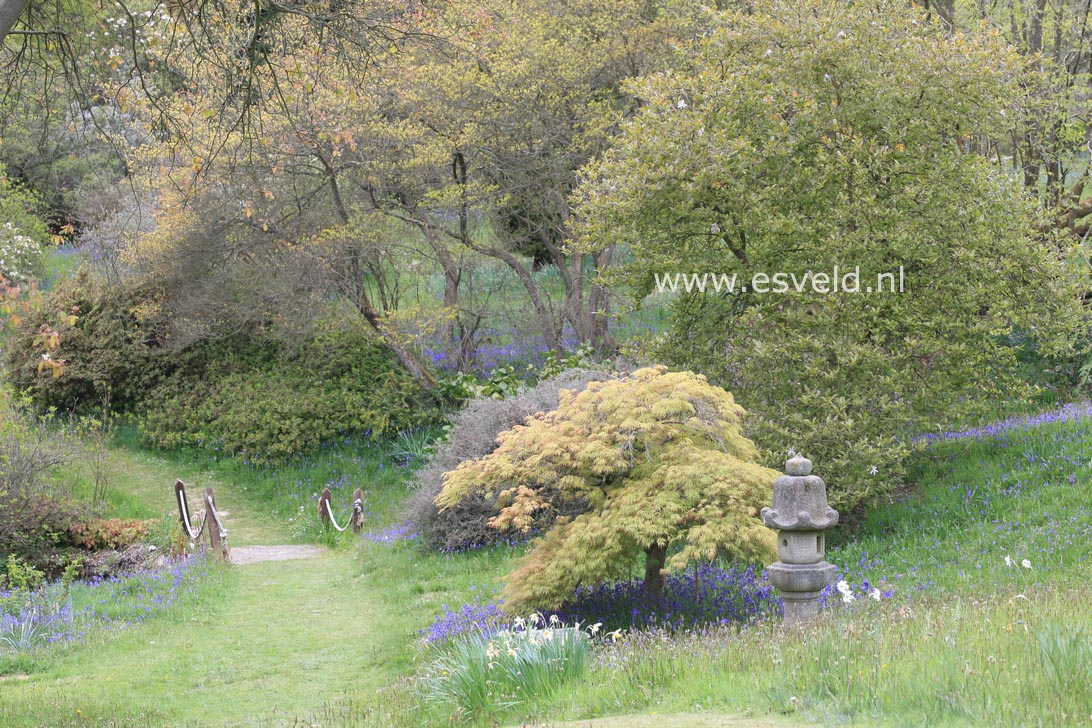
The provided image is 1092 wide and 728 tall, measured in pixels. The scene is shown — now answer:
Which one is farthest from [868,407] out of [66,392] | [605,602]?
[66,392]

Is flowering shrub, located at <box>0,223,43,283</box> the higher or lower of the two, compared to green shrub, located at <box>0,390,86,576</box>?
higher

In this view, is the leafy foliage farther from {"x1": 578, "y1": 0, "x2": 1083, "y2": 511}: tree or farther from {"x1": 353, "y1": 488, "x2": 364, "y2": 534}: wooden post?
{"x1": 353, "y1": 488, "x2": 364, "y2": 534}: wooden post

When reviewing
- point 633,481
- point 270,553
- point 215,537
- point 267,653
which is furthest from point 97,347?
point 633,481

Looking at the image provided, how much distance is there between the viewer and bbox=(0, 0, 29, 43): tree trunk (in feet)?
20.1

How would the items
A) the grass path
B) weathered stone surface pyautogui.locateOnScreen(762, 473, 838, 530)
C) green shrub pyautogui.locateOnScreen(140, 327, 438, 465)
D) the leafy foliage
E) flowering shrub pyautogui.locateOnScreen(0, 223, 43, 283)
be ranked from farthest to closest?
green shrub pyautogui.locateOnScreen(140, 327, 438, 465), flowering shrub pyautogui.locateOnScreen(0, 223, 43, 283), the leafy foliage, the grass path, weathered stone surface pyautogui.locateOnScreen(762, 473, 838, 530)

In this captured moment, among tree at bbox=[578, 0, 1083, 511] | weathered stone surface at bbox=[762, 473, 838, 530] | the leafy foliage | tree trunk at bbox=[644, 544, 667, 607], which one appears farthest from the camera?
the leafy foliage

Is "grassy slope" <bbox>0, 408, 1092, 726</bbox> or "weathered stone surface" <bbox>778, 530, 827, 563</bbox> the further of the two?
"weathered stone surface" <bbox>778, 530, 827, 563</bbox>

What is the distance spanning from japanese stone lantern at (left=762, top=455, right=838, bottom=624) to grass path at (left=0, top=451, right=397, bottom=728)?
305 centimetres

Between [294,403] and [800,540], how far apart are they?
14668mm

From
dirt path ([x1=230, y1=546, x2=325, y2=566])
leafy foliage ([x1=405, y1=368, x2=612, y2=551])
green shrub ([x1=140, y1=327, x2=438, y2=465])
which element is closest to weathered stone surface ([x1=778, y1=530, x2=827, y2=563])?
leafy foliage ([x1=405, y1=368, x2=612, y2=551])

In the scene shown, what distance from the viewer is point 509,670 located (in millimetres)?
5926

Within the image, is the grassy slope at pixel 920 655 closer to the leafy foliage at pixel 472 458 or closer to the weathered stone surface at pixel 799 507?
the weathered stone surface at pixel 799 507

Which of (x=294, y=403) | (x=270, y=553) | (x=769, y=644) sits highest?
(x=769, y=644)

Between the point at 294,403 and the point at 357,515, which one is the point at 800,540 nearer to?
the point at 357,515
